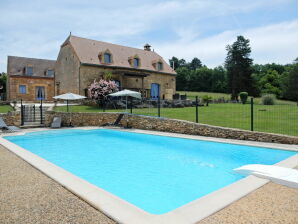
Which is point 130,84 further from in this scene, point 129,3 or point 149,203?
point 149,203

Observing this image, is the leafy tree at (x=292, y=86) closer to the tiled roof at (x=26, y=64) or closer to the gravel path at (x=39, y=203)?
the tiled roof at (x=26, y=64)

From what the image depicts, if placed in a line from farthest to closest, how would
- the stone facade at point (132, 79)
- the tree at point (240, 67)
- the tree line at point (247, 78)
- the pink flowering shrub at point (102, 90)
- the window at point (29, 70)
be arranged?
the tree line at point (247, 78) → the tree at point (240, 67) → the window at point (29, 70) → the stone facade at point (132, 79) → the pink flowering shrub at point (102, 90)

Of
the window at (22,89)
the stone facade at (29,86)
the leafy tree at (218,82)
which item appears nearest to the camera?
the stone facade at (29,86)

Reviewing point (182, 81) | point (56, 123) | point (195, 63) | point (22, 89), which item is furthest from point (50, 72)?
point (195, 63)

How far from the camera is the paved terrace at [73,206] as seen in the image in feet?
10.2

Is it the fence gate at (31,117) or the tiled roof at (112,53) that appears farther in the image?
the tiled roof at (112,53)

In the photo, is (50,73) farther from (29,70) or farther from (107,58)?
(107,58)

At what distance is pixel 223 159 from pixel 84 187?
5.26 metres

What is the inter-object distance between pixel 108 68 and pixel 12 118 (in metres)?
14.1

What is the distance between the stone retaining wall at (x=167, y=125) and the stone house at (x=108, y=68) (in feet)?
32.3

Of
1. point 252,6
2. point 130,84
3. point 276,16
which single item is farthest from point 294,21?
point 130,84

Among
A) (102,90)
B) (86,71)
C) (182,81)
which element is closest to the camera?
(102,90)

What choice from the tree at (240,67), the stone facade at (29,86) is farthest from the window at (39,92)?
the tree at (240,67)

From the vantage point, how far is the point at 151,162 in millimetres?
8086
